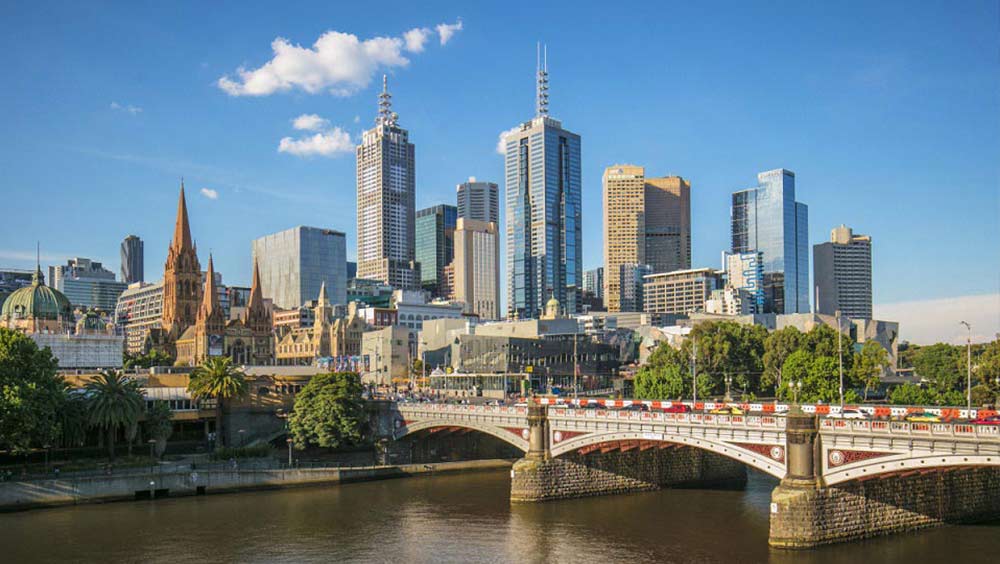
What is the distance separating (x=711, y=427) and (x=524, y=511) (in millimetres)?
19660

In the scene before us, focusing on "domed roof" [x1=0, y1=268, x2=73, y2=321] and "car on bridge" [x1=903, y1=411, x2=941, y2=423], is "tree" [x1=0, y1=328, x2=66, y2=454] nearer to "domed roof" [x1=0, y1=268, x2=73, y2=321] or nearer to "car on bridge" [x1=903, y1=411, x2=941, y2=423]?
"car on bridge" [x1=903, y1=411, x2=941, y2=423]

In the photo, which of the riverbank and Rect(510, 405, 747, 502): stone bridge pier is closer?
the riverbank

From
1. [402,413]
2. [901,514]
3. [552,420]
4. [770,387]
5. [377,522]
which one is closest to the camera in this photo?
[901,514]

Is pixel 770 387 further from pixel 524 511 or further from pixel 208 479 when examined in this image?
pixel 208 479

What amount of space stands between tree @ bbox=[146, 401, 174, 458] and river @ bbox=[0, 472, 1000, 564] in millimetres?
18260

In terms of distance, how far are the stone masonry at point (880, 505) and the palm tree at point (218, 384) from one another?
7140cm

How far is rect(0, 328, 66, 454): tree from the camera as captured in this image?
3391 inches

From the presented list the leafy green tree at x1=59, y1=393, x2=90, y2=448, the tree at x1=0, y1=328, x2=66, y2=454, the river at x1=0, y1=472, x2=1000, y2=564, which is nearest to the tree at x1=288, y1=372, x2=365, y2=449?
the river at x1=0, y1=472, x2=1000, y2=564

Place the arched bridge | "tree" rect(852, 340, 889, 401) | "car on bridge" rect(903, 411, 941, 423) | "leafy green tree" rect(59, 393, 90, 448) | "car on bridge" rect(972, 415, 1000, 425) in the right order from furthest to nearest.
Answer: "tree" rect(852, 340, 889, 401), "leafy green tree" rect(59, 393, 90, 448), "car on bridge" rect(903, 411, 941, 423), "car on bridge" rect(972, 415, 1000, 425), the arched bridge

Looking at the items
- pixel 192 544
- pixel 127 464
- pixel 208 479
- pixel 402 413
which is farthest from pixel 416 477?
pixel 192 544

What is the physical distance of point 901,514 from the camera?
6669cm

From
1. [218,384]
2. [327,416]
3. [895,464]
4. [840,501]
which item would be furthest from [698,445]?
→ [218,384]

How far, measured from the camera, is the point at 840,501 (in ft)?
211

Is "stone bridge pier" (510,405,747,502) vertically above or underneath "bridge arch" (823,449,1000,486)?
underneath
